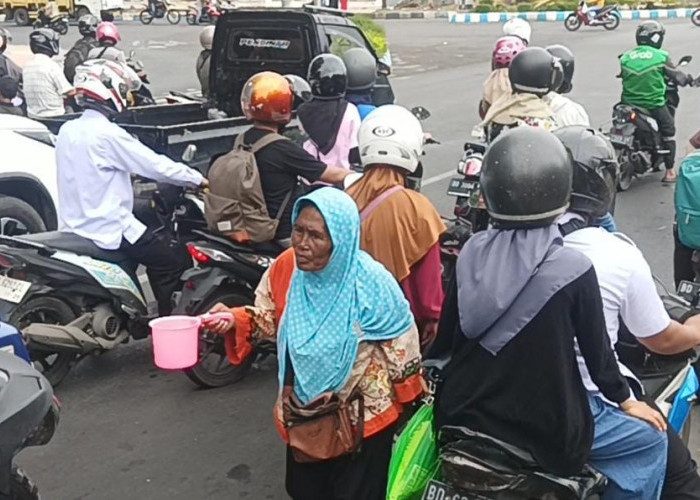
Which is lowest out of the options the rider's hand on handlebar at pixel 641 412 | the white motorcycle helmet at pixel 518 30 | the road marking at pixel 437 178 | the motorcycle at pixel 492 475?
the road marking at pixel 437 178

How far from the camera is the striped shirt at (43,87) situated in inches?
361

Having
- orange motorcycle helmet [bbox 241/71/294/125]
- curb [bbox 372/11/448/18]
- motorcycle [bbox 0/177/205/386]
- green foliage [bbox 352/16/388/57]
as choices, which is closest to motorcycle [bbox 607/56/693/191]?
orange motorcycle helmet [bbox 241/71/294/125]

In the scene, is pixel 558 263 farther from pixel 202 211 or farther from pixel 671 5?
pixel 671 5

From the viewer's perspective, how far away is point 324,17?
8.75 metres

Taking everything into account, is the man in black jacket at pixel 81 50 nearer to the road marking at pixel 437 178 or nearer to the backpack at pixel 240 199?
the road marking at pixel 437 178

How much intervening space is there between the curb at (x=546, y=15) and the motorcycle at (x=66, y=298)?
32.3 meters

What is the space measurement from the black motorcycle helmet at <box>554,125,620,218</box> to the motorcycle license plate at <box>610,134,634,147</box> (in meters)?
6.13

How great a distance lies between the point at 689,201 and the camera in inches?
183

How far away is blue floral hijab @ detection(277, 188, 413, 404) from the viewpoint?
9.89 ft

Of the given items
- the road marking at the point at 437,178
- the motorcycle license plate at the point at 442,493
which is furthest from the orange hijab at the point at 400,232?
the road marking at the point at 437,178

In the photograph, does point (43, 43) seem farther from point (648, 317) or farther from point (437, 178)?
point (648, 317)

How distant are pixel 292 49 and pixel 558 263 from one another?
6579mm

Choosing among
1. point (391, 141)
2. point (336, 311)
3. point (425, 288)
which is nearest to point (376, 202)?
point (391, 141)

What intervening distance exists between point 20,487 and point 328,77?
3473 mm
